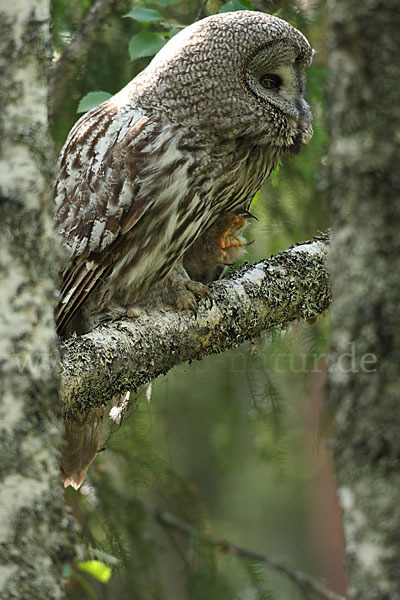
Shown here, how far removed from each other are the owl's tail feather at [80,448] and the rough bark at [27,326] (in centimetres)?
228

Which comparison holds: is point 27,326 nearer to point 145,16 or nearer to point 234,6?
point 145,16

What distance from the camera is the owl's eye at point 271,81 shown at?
11.9 feet

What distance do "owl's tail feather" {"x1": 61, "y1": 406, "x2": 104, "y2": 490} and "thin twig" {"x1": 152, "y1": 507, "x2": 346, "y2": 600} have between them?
690 millimetres

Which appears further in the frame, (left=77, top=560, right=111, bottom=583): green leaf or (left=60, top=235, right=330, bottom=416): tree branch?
(left=77, top=560, right=111, bottom=583): green leaf

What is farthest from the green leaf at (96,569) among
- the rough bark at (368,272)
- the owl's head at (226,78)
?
the rough bark at (368,272)

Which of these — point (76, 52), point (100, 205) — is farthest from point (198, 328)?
point (76, 52)

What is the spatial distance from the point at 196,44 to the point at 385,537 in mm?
2830

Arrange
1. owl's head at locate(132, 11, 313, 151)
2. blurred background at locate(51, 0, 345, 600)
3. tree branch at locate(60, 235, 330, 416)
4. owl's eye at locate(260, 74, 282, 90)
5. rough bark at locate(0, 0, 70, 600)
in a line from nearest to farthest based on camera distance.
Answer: rough bark at locate(0, 0, 70, 600), tree branch at locate(60, 235, 330, 416), owl's head at locate(132, 11, 313, 151), owl's eye at locate(260, 74, 282, 90), blurred background at locate(51, 0, 345, 600)

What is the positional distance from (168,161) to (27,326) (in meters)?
2.00

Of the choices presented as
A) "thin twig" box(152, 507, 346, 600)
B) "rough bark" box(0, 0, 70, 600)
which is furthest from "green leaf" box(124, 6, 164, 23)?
"thin twig" box(152, 507, 346, 600)

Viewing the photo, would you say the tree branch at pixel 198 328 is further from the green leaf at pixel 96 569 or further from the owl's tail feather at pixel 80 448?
the green leaf at pixel 96 569

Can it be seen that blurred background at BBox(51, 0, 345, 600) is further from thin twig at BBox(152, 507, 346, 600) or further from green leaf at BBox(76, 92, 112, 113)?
green leaf at BBox(76, 92, 112, 113)

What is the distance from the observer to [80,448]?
369 centimetres

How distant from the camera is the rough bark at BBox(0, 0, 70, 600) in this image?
1.35 m
